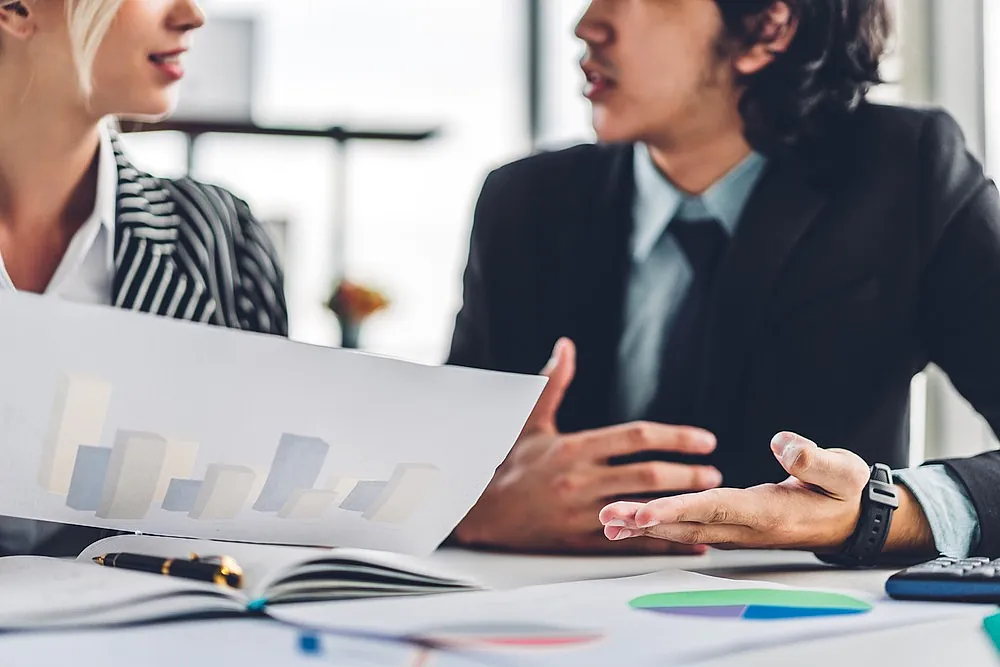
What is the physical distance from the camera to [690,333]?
1.23 m

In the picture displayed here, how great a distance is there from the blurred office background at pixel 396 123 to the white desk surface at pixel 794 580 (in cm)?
318

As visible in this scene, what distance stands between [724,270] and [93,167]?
0.72 metres

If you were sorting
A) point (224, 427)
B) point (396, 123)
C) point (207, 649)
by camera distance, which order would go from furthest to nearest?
1. point (396, 123)
2. point (224, 427)
3. point (207, 649)

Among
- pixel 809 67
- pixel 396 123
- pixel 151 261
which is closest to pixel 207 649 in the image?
pixel 151 261

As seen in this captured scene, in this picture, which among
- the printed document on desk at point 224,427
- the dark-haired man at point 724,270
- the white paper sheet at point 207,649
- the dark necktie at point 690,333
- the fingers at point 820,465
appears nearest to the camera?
the white paper sheet at point 207,649

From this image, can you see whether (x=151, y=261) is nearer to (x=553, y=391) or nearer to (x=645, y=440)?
(x=553, y=391)

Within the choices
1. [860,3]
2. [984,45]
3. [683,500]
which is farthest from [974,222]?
[984,45]

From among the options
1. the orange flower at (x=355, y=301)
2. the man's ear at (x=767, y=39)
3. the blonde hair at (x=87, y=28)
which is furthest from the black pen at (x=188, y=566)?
the orange flower at (x=355, y=301)

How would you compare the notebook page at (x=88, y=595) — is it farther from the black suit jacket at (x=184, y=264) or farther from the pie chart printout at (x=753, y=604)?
the black suit jacket at (x=184, y=264)

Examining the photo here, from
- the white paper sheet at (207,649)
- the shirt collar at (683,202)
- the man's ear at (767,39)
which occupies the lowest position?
the white paper sheet at (207,649)

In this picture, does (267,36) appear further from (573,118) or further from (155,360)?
(155,360)

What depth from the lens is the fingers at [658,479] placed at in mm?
818

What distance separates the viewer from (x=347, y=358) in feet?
1.75

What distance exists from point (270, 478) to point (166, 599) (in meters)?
0.10
